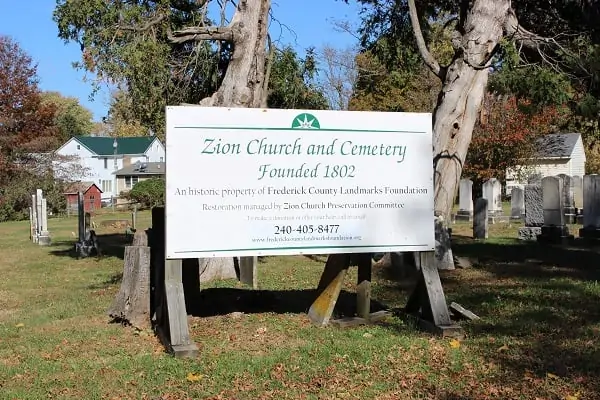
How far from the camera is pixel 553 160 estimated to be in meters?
51.2

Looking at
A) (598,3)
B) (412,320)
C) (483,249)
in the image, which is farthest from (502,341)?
(483,249)

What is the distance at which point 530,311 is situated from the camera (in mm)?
7836

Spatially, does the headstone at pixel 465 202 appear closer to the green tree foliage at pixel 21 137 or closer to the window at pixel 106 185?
the green tree foliage at pixel 21 137

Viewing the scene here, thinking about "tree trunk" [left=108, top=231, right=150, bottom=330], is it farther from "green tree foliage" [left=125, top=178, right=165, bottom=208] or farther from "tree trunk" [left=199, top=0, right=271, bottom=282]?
"green tree foliage" [left=125, top=178, right=165, bottom=208]

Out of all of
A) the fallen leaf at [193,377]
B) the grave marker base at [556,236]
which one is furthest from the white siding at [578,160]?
the fallen leaf at [193,377]

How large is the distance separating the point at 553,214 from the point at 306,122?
39.8ft

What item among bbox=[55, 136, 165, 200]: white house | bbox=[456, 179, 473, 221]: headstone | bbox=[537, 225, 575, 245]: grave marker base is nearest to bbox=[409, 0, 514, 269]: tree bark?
bbox=[537, 225, 575, 245]: grave marker base

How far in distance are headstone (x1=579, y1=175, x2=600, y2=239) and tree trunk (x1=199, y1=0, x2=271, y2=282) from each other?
10.0 m

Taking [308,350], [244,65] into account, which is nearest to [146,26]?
[244,65]

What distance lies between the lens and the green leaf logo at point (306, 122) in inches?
272

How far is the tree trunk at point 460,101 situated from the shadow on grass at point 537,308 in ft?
4.63

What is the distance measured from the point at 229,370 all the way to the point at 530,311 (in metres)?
3.83

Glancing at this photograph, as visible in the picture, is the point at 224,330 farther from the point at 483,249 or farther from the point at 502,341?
the point at 483,249

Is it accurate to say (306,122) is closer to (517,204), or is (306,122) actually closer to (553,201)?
(553,201)
